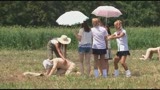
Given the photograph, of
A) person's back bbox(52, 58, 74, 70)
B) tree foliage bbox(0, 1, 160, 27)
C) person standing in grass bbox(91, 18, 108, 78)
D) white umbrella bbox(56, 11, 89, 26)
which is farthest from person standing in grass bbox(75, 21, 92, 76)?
tree foliage bbox(0, 1, 160, 27)

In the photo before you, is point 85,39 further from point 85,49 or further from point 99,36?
point 99,36

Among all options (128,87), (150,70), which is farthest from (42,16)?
(128,87)

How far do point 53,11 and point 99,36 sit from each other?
47.6 meters

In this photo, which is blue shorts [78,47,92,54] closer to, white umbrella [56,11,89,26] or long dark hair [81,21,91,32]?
long dark hair [81,21,91,32]

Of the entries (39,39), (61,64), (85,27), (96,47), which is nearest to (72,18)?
(85,27)

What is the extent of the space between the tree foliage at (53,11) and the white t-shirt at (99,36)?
4582 cm

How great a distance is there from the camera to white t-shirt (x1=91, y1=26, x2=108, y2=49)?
43.5ft

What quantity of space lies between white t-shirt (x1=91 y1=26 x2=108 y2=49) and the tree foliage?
45.8 metres

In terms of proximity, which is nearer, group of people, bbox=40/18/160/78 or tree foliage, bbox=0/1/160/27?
group of people, bbox=40/18/160/78

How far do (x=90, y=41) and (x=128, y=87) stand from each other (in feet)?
10.0

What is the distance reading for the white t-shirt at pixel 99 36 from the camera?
13.2 meters

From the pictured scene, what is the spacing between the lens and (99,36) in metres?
13.2

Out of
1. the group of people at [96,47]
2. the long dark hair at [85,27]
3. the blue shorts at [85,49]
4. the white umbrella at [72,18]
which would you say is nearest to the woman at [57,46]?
the group of people at [96,47]

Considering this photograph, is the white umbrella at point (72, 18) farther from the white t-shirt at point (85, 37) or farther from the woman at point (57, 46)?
the woman at point (57, 46)
